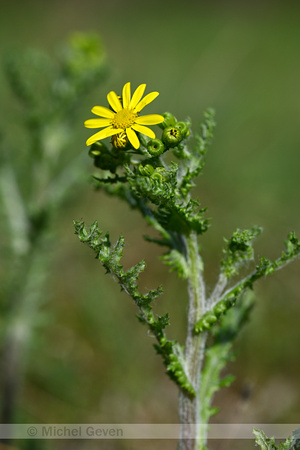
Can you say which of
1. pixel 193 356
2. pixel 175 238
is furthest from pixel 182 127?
pixel 193 356

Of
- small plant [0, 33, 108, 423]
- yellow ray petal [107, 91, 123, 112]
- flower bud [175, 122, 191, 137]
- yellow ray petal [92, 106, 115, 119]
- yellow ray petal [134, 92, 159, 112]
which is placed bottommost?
flower bud [175, 122, 191, 137]

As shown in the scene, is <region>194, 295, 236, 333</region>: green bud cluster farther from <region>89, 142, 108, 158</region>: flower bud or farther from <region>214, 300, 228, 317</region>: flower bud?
<region>89, 142, 108, 158</region>: flower bud

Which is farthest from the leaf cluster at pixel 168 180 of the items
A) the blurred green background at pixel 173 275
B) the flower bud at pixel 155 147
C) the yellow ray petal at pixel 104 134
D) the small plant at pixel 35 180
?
the small plant at pixel 35 180

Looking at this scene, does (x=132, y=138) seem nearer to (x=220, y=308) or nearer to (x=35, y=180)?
(x=220, y=308)

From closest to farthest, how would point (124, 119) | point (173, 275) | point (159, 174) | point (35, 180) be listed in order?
point (159, 174), point (124, 119), point (35, 180), point (173, 275)

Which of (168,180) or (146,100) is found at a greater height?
(146,100)

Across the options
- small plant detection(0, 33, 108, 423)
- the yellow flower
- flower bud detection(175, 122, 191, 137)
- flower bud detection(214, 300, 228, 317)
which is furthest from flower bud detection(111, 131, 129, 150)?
small plant detection(0, 33, 108, 423)

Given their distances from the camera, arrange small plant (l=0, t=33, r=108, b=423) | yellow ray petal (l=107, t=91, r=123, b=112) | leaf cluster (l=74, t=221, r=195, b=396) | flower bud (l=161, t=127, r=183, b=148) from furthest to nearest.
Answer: small plant (l=0, t=33, r=108, b=423), yellow ray petal (l=107, t=91, r=123, b=112), flower bud (l=161, t=127, r=183, b=148), leaf cluster (l=74, t=221, r=195, b=396)
